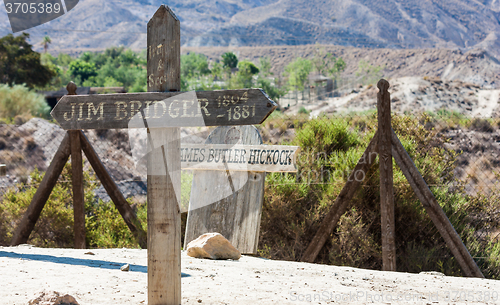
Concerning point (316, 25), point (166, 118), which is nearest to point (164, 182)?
point (166, 118)

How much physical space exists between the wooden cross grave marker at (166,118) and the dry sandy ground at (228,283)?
348 millimetres

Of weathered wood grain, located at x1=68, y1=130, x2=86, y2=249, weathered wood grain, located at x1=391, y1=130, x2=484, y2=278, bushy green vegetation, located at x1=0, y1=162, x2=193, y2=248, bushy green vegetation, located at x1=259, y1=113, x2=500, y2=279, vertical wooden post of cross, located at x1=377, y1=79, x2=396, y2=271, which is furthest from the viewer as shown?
bushy green vegetation, located at x1=0, y1=162, x2=193, y2=248

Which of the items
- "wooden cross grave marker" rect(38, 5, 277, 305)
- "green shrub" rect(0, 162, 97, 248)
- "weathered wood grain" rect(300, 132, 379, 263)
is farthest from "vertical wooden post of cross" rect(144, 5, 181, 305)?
"green shrub" rect(0, 162, 97, 248)

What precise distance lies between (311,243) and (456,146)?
394 inches

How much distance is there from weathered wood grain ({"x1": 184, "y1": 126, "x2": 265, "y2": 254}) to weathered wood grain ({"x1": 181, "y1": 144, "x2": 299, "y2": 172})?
86 mm

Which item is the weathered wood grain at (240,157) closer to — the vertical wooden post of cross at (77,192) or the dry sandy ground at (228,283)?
the dry sandy ground at (228,283)

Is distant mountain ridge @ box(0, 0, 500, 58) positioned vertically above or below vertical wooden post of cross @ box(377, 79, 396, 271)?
above

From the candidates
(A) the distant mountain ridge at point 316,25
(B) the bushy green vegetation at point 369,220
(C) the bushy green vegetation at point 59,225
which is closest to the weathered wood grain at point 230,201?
(B) the bushy green vegetation at point 369,220

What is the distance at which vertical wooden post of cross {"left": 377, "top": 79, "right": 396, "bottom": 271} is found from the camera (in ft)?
16.2

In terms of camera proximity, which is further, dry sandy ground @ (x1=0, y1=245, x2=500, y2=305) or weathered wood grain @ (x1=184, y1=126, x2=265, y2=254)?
weathered wood grain @ (x1=184, y1=126, x2=265, y2=254)

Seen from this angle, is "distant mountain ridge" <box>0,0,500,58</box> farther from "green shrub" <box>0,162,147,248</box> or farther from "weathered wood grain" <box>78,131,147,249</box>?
"weathered wood grain" <box>78,131,147,249</box>

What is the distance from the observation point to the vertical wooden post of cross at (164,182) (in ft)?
8.66

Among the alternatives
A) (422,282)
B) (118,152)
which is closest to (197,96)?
(422,282)

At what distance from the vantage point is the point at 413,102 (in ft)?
107
